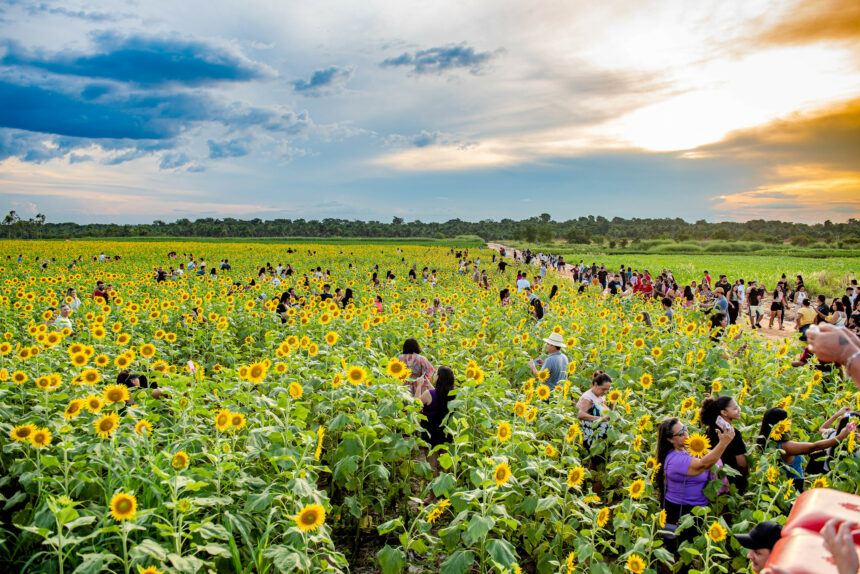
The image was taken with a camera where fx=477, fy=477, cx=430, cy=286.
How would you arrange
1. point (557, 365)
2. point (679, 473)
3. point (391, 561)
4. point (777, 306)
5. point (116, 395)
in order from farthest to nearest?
point (777, 306) < point (557, 365) < point (679, 473) < point (116, 395) < point (391, 561)

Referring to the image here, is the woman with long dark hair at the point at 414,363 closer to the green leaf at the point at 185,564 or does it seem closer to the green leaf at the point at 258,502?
the green leaf at the point at 258,502

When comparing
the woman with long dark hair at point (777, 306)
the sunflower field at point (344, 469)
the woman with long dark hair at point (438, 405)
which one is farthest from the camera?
the woman with long dark hair at point (777, 306)

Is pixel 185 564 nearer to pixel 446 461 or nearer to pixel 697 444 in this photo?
pixel 446 461

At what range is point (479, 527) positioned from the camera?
3.00 metres

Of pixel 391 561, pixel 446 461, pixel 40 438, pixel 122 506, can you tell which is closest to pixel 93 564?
pixel 122 506

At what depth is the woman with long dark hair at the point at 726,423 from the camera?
173 inches

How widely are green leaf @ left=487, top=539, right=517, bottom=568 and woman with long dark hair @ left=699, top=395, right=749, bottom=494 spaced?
2.56 meters

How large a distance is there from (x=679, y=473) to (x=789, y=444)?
3.77ft

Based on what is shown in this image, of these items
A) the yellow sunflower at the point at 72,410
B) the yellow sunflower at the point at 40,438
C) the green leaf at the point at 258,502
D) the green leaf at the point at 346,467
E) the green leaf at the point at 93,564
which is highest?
the yellow sunflower at the point at 72,410

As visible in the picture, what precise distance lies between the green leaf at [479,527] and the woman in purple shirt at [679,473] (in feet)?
7.12

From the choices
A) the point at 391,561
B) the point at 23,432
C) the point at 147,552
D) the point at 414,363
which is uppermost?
the point at 23,432

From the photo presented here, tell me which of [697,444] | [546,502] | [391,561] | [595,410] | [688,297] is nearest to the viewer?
[391,561]

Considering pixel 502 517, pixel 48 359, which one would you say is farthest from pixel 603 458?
pixel 48 359

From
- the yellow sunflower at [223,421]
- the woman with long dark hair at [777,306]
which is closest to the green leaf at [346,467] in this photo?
the yellow sunflower at [223,421]
